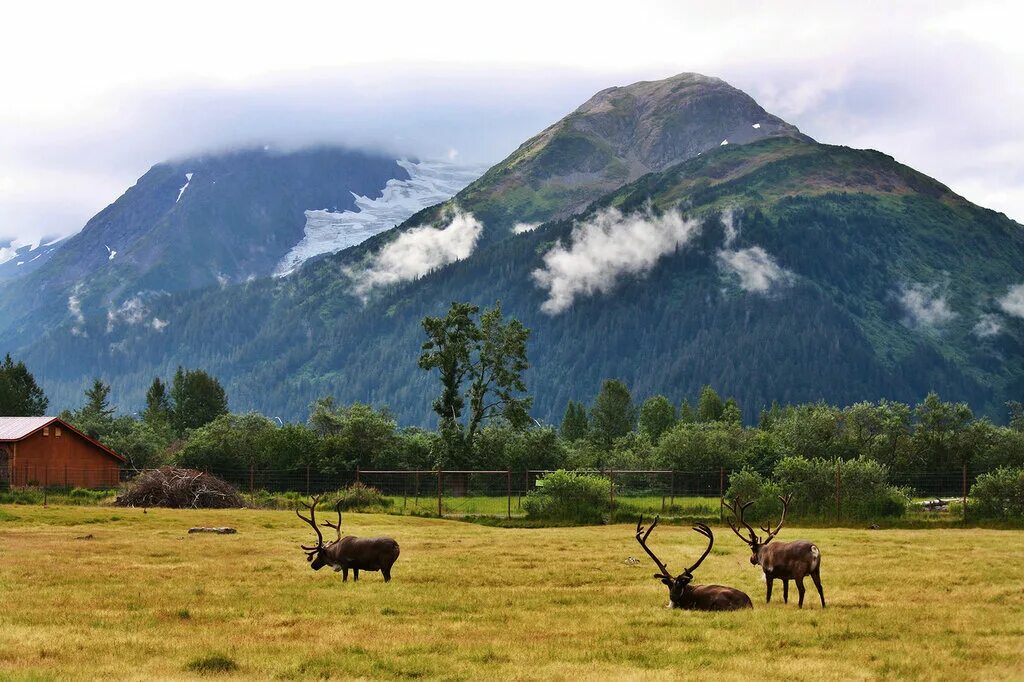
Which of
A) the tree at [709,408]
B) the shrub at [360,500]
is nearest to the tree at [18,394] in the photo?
the shrub at [360,500]

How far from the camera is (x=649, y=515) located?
61250 mm

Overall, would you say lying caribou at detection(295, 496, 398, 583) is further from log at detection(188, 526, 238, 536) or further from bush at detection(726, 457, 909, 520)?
bush at detection(726, 457, 909, 520)

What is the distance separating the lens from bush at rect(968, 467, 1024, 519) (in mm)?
55000

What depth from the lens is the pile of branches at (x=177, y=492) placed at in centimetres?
6688

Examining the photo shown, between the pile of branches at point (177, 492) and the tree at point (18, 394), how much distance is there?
73.9 m

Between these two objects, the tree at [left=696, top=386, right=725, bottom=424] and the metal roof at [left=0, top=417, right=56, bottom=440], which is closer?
the metal roof at [left=0, top=417, right=56, bottom=440]

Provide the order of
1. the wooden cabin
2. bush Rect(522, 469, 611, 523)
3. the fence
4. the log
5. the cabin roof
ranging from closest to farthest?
the log, bush Rect(522, 469, 611, 523), the fence, the wooden cabin, the cabin roof

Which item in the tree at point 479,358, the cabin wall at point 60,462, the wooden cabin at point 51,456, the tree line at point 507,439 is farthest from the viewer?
the tree at point 479,358

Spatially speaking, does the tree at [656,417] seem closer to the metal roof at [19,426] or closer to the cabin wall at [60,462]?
the cabin wall at [60,462]

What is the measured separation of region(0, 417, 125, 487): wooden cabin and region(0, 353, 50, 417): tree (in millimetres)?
49338

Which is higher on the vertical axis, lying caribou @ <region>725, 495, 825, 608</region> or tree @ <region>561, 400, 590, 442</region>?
tree @ <region>561, 400, 590, 442</region>

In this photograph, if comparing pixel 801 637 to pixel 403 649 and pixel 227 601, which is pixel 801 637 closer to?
pixel 403 649

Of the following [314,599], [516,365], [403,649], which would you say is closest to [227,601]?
[314,599]

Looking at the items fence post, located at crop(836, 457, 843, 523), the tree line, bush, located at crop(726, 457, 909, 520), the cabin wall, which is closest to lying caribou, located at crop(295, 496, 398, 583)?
bush, located at crop(726, 457, 909, 520)
